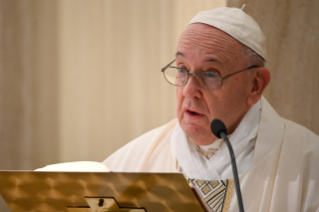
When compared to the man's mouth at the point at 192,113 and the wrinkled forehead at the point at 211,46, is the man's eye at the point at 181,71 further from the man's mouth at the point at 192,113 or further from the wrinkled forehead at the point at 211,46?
the man's mouth at the point at 192,113

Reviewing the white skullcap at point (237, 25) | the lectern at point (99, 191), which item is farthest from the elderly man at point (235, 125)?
the lectern at point (99, 191)

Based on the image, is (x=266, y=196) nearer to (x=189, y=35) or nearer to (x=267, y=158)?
(x=267, y=158)

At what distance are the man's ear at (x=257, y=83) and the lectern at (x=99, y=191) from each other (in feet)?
3.91

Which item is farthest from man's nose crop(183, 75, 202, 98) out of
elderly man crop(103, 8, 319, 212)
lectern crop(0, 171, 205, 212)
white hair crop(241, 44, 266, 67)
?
lectern crop(0, 171, 205, 212)

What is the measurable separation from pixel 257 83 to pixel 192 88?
45 centimetres

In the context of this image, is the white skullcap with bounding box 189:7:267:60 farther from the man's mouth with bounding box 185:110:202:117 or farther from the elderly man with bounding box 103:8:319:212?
the man's mouth with bounding box 185:110:202:117

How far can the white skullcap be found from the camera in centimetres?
198

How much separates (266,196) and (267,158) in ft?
0.75

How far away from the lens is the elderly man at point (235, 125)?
6.13 ft

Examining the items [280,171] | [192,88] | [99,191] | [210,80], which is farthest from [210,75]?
[99,191]

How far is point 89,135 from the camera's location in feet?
10.2

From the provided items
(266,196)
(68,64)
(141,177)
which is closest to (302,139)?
(266,196)

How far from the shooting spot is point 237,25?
6.60 feet

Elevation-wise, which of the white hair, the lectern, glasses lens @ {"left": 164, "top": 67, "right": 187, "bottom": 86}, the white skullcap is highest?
the white skullcap
